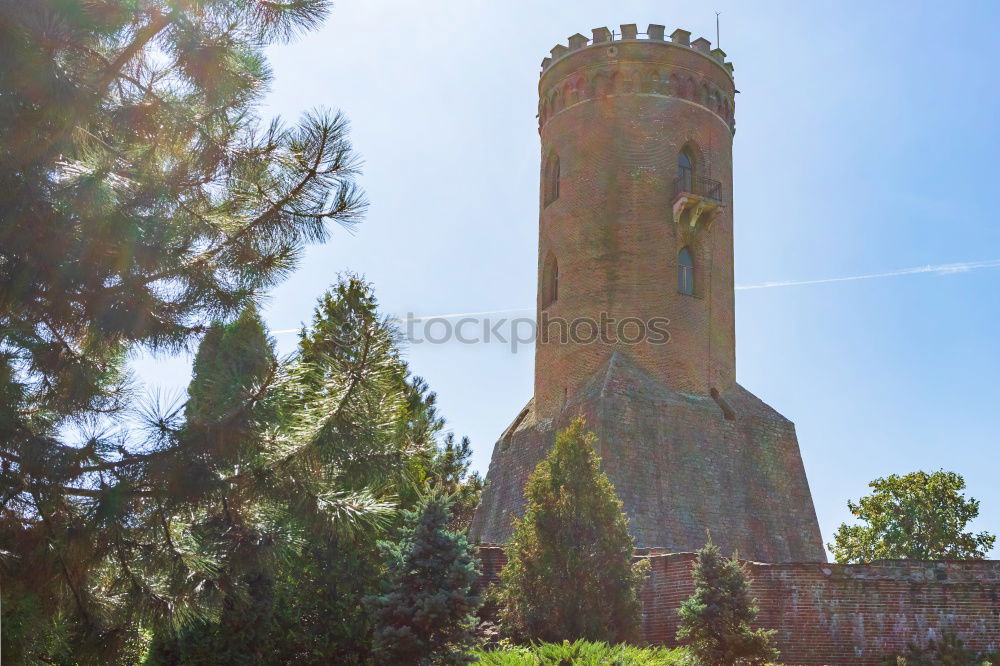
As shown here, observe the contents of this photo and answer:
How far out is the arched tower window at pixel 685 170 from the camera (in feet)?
72.6

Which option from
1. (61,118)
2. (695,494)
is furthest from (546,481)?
(61,118)

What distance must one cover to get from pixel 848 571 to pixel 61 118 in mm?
12091

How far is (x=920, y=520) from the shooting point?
27875 mm

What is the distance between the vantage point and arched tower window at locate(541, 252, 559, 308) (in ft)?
74.8

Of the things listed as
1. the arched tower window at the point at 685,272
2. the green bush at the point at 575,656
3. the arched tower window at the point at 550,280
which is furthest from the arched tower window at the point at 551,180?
the green bush at the point at 575,656

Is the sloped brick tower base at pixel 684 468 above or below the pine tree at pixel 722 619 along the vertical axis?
above

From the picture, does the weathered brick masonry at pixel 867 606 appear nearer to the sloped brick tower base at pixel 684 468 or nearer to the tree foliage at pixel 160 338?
the sloped brick tower base at pixel 684 468

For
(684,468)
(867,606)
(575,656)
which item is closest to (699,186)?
(684,468)

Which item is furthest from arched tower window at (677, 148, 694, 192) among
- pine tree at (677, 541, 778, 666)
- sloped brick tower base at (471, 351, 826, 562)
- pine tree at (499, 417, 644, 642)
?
pine tree at (677, 541, 778, 666)

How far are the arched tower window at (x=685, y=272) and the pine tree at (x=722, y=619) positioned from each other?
31.6 feet

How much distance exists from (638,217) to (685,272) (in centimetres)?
149

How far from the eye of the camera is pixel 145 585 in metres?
7.31

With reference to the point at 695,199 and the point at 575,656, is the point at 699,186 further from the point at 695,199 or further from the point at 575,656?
the point at 575,656

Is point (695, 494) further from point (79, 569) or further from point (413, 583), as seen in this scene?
point (79, 569)
